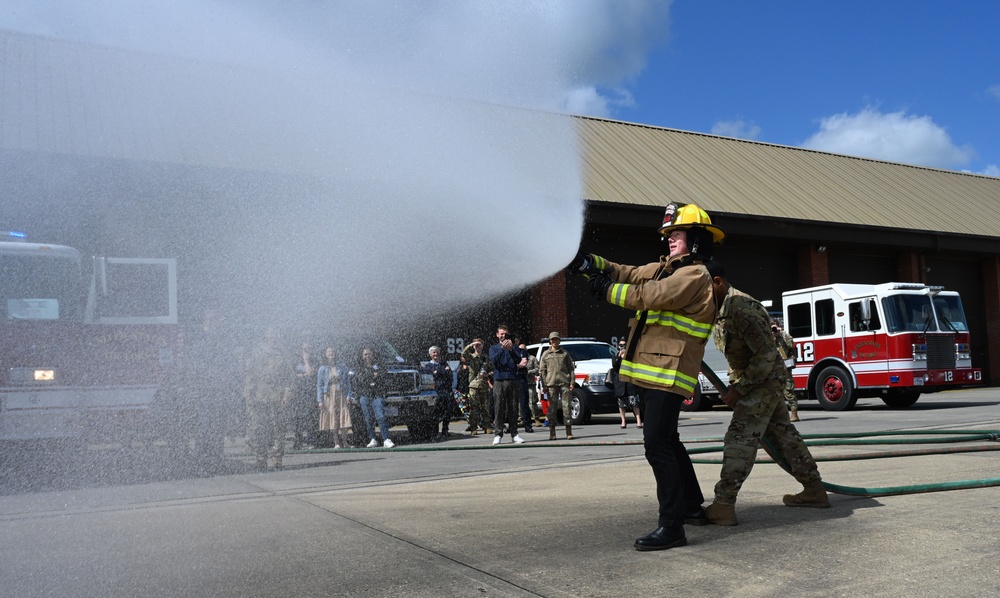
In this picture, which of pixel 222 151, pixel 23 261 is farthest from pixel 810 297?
pixel 23 261

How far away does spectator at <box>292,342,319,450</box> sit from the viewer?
1343cm

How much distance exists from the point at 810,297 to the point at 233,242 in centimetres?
1294

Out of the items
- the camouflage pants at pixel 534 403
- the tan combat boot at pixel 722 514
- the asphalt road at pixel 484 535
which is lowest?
the asphalt road at pixel 484 535

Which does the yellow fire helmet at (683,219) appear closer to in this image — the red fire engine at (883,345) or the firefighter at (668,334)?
the firefighter at (668,334)

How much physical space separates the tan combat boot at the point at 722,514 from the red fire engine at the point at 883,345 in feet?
47.2

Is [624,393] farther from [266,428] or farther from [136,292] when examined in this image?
[136,292]

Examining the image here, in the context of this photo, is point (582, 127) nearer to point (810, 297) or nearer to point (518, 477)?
point (810, 297)

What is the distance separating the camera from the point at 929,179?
33781 millimetres

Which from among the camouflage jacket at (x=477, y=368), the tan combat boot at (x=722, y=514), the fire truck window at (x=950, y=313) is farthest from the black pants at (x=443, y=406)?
the fire truck window at (x=950, y=313)

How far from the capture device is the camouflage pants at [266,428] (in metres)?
10.0

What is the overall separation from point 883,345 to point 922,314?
126cm

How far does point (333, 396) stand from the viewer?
1341cm

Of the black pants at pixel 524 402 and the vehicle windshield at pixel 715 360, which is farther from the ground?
the vehicle windshield at pixel 715 360

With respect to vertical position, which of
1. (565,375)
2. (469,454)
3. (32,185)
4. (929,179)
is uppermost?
(929,179)
